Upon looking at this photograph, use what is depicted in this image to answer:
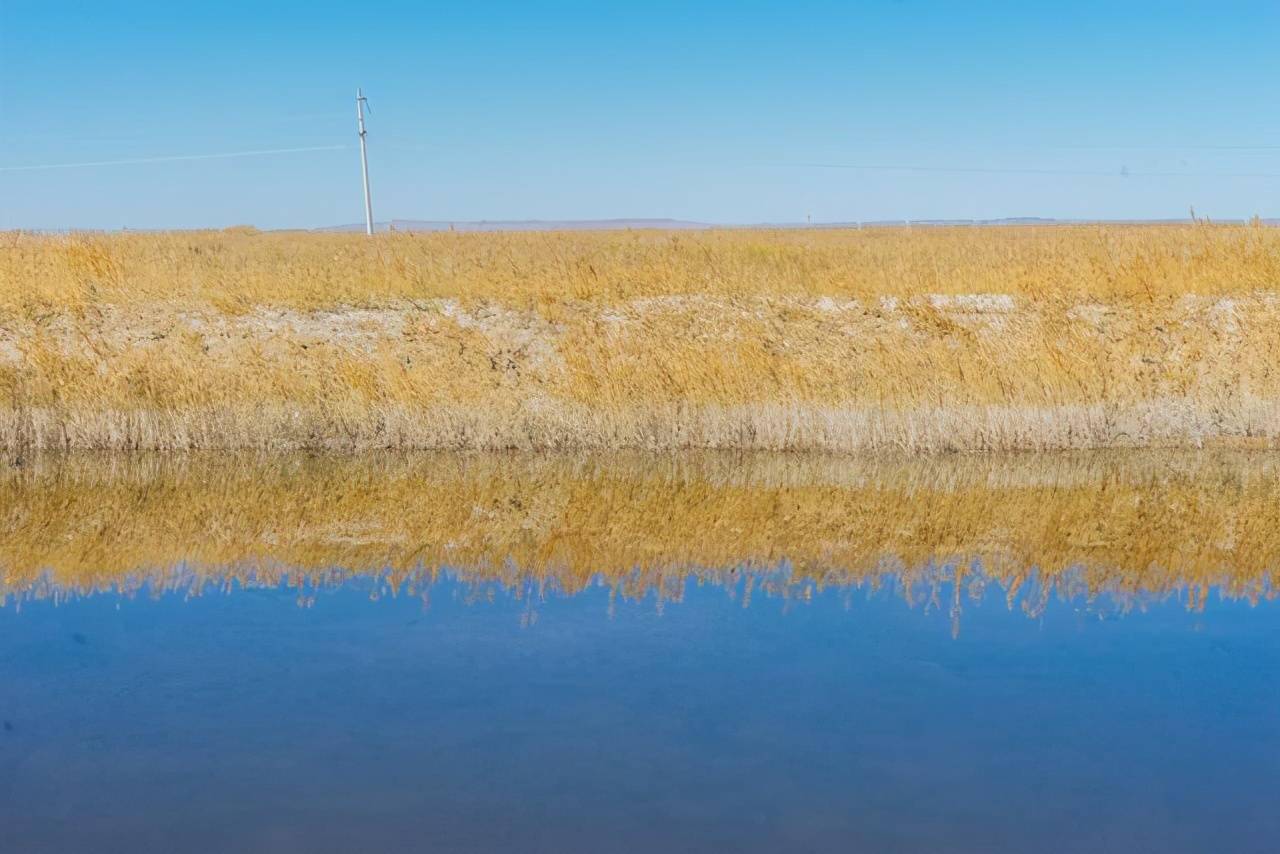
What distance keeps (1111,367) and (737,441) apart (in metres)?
5.34

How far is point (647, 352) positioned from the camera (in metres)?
17.6

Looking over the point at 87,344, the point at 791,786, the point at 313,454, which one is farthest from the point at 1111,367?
the point at 87,344

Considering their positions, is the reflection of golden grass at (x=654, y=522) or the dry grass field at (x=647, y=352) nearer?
the reflection of golden grass at (x=654, y=522)

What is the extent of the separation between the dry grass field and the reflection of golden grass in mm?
664

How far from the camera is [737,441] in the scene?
53.6 ft

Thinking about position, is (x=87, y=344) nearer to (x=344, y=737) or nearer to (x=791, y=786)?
(x=344, y=737)

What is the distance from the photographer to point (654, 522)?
12.7 m

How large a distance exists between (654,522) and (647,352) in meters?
5.30

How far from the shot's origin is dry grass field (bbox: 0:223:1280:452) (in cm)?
1642

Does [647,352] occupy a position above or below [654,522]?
above

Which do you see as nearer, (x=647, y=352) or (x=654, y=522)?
(x=654, y=522)

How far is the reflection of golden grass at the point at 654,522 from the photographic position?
36.1 feet

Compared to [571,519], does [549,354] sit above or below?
above

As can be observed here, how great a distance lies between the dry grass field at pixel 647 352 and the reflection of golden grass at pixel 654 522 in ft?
2.18
